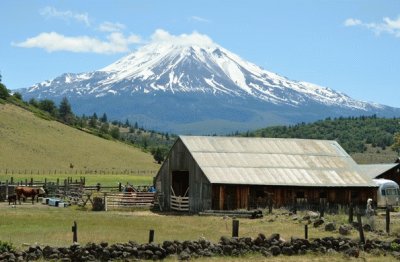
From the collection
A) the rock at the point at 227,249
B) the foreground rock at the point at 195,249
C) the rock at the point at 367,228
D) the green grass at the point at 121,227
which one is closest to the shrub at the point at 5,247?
the foreground rock at the point at 195,249

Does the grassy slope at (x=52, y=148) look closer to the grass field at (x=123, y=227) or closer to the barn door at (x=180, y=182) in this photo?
the barn door at (x=180, y=182)

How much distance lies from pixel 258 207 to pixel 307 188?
4601 mm

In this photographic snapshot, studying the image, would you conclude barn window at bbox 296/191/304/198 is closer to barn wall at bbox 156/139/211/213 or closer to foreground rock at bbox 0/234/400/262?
barn wall at bbox 156/139/211/213

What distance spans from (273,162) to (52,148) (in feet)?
349

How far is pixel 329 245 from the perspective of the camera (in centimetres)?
2961

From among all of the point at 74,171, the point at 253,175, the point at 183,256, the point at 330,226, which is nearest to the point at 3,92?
the point at 74,171

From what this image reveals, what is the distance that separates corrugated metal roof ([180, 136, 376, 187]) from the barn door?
3672 mm

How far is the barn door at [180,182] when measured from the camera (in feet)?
188

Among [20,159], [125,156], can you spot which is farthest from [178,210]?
[125,156]

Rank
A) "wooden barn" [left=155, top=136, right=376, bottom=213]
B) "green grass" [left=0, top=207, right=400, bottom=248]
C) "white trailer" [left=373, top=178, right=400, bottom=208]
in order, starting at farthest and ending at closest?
1. "white trailer" [left=373, top=178, right=400, bottom=208]
2. "wooden barn" [left=155, top=136, right=376, bottom=213]
3. "green grass" [left=0, top=207, right=400, bottom=248]

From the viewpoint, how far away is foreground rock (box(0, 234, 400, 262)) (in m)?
25.4

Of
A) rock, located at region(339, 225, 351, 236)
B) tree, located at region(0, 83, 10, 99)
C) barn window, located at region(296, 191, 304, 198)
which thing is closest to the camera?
rock, located at region(339, 225, 351, 236)

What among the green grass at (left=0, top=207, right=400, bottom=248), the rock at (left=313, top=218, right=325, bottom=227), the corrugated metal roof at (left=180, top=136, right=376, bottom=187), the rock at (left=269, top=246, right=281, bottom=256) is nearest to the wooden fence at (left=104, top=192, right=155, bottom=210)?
the corrugated metal roof at (left=180, top=136, right=376, bottom=187)

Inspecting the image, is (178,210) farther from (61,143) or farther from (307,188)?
(61,143)
